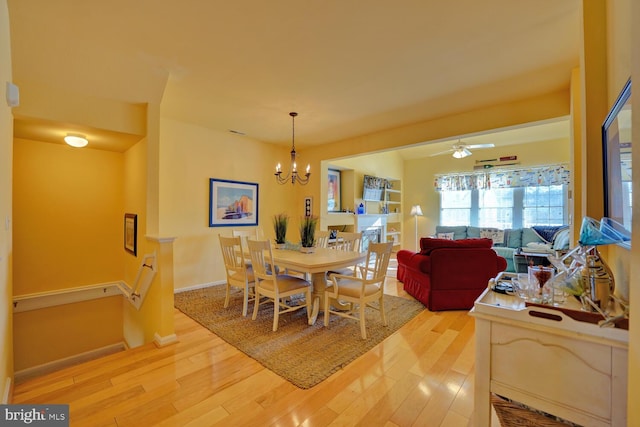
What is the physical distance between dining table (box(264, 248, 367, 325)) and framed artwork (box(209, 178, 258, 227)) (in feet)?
5.50

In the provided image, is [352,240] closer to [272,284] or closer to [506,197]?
[272,284]

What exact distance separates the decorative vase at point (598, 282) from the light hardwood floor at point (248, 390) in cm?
107

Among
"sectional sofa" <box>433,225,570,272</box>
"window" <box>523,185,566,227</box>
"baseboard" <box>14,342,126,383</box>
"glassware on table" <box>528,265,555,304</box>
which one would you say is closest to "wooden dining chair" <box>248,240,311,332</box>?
"glassware on table" <box>528,265,555,304</box>

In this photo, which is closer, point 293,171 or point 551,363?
point 551,363

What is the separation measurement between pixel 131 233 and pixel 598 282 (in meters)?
4.16

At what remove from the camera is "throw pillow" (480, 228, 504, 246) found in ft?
19.7

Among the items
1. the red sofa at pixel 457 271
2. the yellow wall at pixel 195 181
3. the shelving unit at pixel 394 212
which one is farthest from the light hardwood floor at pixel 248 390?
the shelving unit at pixel 394 212

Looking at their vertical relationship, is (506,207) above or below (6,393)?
above

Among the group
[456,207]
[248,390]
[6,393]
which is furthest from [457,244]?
[6,393]

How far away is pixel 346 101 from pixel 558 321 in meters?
3.03

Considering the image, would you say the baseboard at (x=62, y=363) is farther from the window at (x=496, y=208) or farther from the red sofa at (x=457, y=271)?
the window at (x=496, y=208)

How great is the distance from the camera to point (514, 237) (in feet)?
19.1

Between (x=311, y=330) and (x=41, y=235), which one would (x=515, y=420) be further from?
(x=41, y=235)

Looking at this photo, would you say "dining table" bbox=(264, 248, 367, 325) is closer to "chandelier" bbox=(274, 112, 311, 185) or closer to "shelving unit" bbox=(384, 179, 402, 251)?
"chandelier" bbox=(274, 112, 311, 185)
